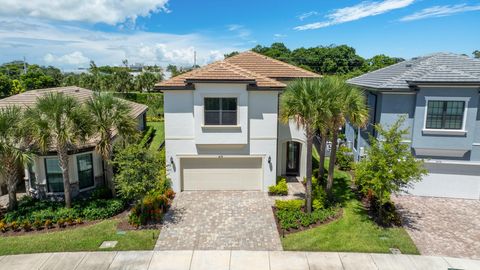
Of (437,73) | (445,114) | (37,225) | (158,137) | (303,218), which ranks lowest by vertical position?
(37,225)

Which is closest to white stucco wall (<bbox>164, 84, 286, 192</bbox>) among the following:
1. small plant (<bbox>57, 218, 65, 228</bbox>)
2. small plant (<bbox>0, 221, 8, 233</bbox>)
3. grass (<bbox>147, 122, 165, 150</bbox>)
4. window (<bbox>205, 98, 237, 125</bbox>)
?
window (<bbox>205, 98, 237, 125</bbox>)

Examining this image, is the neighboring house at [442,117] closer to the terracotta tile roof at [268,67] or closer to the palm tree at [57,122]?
the terracotta tile roof at [268,67]

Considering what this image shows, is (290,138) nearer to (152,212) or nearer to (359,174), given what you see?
(359,174)

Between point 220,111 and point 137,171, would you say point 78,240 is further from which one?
point 220,111

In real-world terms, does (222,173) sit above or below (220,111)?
below

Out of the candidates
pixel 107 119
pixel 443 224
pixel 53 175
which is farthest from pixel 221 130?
pixel 443 224

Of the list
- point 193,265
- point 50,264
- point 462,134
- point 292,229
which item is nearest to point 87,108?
point 50,264

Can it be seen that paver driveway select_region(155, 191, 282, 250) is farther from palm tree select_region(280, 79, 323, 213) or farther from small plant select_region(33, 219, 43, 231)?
small plant select_region(33, 219, 43, 231)

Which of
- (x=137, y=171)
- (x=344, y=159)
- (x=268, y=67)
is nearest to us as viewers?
(x=137, y=171)
